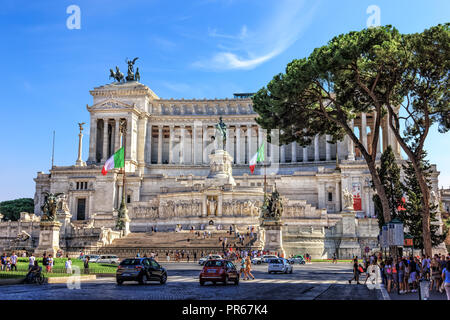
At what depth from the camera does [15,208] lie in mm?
105562

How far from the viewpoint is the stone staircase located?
51000 millimetres

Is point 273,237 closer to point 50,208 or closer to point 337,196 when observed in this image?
point 50,208

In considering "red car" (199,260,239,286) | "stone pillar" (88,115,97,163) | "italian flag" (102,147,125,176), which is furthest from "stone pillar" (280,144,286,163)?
"red car" (199,260,239,286)

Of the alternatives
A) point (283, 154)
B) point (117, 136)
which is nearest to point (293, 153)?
point (283, 154)

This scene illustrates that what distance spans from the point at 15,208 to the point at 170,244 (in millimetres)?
63608

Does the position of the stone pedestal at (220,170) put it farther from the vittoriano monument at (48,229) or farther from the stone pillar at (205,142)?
the vittoriano monument at (48,229)

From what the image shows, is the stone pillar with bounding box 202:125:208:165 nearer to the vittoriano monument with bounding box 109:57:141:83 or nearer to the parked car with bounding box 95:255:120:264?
the vittoriano monument with bounding box 109:57:141:83

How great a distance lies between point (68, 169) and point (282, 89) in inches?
2266

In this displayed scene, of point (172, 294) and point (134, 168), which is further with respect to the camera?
point (134, 168)

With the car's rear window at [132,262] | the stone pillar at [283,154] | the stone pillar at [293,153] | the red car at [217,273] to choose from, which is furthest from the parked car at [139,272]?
the stone pillar at [283,154]

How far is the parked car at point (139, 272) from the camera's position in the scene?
23.9m

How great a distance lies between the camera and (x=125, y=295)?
18.5 meters

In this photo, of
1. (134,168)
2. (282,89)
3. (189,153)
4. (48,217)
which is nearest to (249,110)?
(189,153)
